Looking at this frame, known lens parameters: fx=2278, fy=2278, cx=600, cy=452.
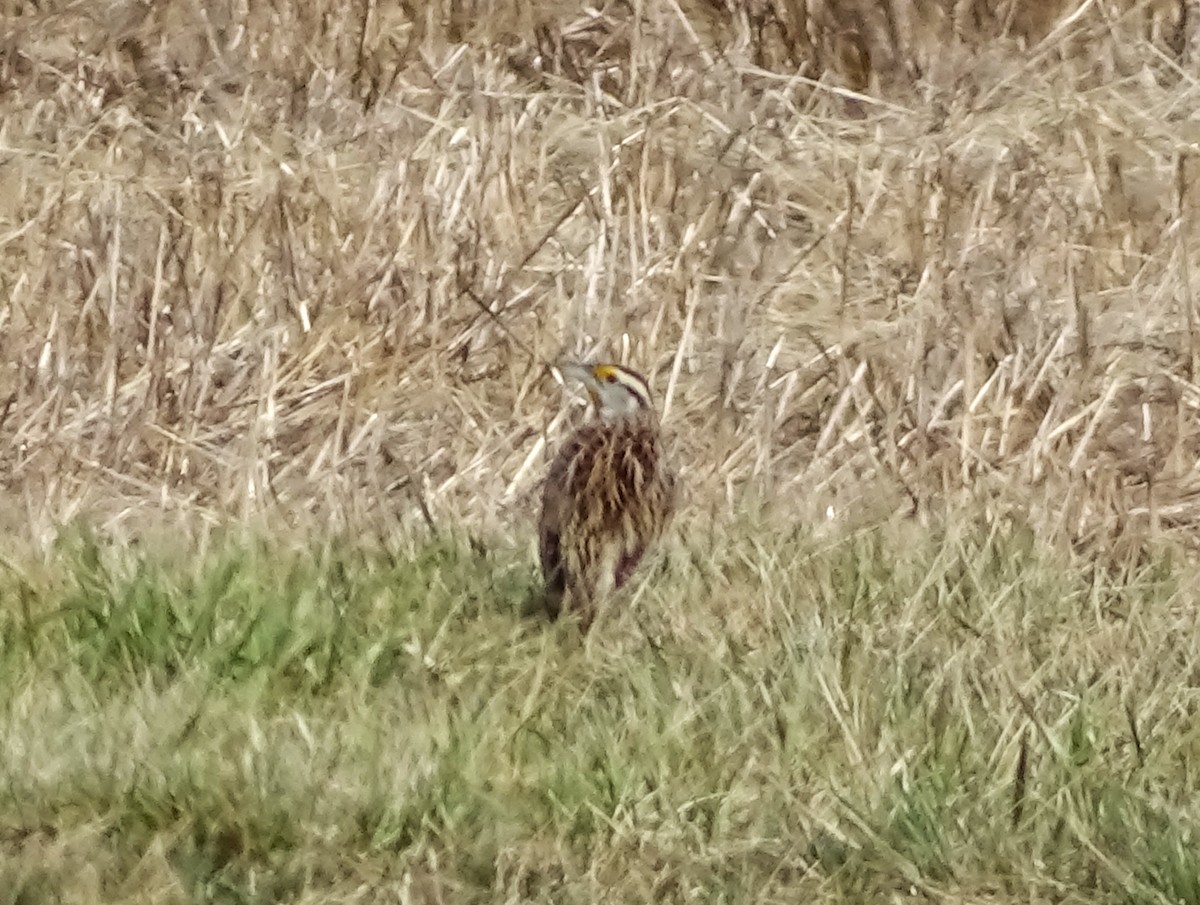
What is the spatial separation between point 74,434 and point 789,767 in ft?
9.69

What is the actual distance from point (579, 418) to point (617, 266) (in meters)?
0.70

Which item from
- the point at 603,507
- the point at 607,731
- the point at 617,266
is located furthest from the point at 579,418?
the point at 607,731

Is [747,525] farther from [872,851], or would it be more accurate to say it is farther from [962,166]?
[962,166]

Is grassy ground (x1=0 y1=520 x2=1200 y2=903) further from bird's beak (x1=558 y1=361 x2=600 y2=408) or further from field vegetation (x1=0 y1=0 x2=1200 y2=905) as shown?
bird's beak (x1=558 y1=361 x2=600 y2=408)

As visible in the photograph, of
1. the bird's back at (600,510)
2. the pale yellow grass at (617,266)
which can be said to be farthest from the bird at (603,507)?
the pale yellow grass at (617,266)

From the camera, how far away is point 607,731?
13.1 feet

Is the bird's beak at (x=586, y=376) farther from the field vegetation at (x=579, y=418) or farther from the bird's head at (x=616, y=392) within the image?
the field vegetation at (x=579, y=418)

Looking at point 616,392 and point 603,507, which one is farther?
point 616,392

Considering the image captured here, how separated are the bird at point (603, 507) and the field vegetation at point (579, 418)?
0.09 meters

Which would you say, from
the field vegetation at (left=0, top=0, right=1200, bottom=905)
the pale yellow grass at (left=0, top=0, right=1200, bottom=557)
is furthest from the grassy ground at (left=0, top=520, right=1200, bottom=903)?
the pale yellow grass at (left=0, top=0, right=1200, bottom=557)

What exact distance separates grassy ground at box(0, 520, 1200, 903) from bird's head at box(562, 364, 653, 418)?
63 centimetres

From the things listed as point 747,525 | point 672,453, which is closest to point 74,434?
point 672,453

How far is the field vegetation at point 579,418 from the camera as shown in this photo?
12.1 feet

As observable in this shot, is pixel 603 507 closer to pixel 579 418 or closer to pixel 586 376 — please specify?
pixel 586 376
